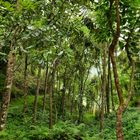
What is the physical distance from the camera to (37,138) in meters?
14.1

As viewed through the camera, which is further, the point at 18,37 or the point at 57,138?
the point at 57,138

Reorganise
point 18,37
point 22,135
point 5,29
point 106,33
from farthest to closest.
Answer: point 22,135, point 106,33, point 5,29, point 18,37

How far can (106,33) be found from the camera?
7691mm

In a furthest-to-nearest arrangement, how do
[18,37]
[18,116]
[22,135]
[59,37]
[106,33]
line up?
1. [18,116]
2. [22,135]
3. [106,33]
4. [59,37]
5. [18,37]

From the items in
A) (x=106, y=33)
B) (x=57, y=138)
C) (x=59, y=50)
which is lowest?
(x=57, y=138)

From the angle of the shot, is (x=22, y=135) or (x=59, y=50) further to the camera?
(x=22, y=135)

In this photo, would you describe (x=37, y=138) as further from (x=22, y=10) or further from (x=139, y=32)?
(x=22, y=10)

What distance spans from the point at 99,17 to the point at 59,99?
88.1ft

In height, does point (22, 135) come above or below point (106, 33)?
below

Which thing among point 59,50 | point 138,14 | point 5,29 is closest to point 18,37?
point 5,29

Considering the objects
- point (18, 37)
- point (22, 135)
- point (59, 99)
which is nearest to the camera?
point (18, 37)

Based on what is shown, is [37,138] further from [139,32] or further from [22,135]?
[139,32]

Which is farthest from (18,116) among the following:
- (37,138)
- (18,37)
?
(18,37)

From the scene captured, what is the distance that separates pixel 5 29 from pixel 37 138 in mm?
8634
